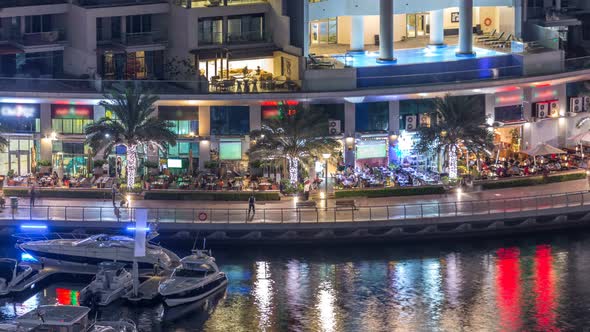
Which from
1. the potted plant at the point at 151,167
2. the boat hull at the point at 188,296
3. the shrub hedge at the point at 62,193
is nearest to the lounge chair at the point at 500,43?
the potted plant at the point at 151,167

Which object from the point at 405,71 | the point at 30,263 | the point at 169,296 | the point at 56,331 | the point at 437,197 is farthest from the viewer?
the point at 405,71

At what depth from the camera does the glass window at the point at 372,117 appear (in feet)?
373

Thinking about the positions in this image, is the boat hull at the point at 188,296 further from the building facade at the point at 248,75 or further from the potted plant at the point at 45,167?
the potted plant at the point at 45,167

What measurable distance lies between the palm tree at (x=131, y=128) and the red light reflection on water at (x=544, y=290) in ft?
78.7

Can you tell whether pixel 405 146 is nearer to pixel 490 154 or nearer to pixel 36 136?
pixel 490 154

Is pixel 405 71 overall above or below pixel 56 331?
above

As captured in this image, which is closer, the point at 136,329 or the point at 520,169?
the point at 136,329

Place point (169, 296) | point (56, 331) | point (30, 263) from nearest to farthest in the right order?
point (56, 331), point (169, 296), point (30, 263)

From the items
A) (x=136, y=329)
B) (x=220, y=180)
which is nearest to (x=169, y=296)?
(x=136, y=329)

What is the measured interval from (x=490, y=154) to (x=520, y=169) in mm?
3298

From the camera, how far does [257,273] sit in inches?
3755

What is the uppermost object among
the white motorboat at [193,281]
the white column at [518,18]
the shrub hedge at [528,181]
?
the white column at [518,18]

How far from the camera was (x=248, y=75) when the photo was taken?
11519 cm

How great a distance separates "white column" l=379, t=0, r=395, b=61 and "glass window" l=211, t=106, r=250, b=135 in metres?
10.1
